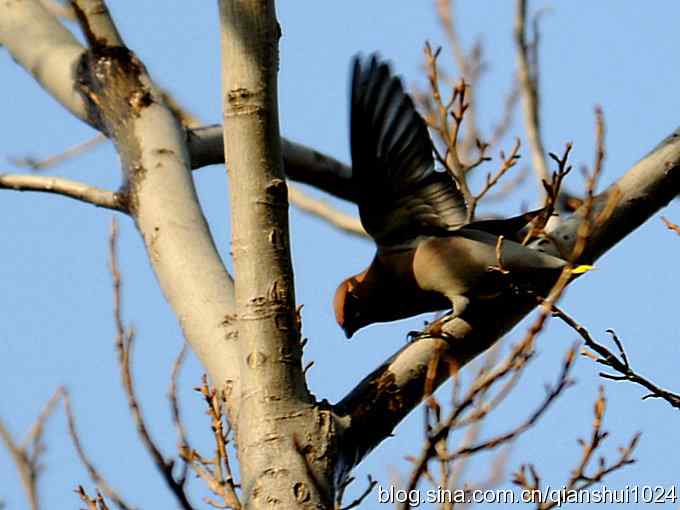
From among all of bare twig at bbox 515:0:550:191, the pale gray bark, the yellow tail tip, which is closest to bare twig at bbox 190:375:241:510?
the pale gray bark

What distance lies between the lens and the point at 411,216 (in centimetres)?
442

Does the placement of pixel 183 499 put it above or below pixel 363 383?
below

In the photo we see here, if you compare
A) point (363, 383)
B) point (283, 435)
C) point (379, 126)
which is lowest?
point (283, 435)

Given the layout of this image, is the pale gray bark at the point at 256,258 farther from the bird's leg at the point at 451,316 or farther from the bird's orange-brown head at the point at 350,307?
the bird's orange-brown head at the point at 350,307

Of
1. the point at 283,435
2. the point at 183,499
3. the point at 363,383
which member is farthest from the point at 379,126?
the point at 183,499

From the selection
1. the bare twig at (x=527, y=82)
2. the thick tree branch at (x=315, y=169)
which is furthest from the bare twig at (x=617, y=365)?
the bare twig at (x=527, y=82)

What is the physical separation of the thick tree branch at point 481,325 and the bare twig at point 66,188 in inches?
40.7

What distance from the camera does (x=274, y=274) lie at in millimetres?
3068

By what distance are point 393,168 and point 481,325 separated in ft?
2.48

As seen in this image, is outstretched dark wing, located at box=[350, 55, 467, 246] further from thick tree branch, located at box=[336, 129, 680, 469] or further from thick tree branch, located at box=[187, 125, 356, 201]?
thick tree branch, located at box=[336, 129, 680, 469]

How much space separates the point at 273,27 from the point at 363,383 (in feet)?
3.23

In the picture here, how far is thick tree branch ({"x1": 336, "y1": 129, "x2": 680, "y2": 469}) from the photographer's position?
3.31 metres

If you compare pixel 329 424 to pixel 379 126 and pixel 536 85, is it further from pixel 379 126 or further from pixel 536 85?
pixel 536 85

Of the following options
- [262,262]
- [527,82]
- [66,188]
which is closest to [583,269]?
[262,262]
